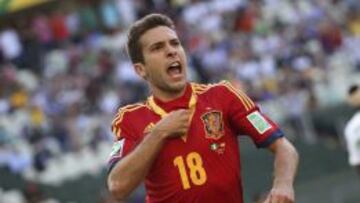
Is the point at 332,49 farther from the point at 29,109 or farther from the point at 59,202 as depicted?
the point at 59,202

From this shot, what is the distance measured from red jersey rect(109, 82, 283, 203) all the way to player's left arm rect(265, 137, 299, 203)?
0.06 meters

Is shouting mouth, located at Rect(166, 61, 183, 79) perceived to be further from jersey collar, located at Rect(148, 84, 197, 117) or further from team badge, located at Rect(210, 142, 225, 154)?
team badge, located at Rect(210, 142, 225, 154)

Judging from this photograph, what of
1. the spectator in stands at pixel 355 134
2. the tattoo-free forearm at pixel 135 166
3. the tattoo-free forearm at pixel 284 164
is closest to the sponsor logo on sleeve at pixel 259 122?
the tattoo-free forearm at pixel 284 164

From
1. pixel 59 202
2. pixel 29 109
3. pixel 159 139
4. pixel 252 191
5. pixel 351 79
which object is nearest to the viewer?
pixel 159 139

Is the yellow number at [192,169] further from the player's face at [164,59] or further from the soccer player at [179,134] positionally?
the player's face at [164,59]

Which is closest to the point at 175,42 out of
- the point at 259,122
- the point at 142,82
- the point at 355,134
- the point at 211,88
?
the point at 211,88

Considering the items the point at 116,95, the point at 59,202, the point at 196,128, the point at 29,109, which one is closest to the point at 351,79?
the point at 116,95

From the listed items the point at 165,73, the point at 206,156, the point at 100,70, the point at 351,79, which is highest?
the point at 100,70

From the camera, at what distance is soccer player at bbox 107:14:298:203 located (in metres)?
5.02

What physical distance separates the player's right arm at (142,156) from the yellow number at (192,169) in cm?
16

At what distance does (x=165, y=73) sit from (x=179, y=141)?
0.31 meters

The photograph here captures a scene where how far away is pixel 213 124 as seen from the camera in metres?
5.24

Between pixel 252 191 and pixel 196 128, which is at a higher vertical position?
pixel 252 191

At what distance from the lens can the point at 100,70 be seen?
2008 centimetres
